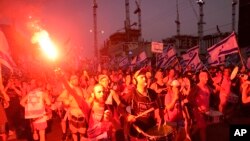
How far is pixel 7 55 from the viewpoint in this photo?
28.1 ft

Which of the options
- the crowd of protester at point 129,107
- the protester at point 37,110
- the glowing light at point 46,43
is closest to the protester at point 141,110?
the crowd of protester at point 129,107

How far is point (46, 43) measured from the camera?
6855mm

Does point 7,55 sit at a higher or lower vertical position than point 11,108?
higher

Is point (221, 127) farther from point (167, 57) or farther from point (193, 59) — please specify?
point (167, 57)

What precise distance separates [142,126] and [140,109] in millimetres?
290

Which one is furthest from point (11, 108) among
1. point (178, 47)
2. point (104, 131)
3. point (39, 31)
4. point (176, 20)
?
point (178, 47)

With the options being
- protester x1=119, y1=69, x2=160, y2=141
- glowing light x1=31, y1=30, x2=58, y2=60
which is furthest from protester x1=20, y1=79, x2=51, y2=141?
protester x1=119, y1=69, x2=160, y2=141

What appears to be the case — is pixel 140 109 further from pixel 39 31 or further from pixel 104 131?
→ pixel 39 31

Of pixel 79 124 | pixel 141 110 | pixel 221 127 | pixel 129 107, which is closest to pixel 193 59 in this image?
pixel 221 127

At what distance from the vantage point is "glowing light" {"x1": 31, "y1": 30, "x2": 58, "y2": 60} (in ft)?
20.7

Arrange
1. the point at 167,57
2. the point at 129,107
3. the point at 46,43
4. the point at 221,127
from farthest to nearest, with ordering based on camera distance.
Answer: the point at 167,57
the point at 221,127
the point at 46,43
the point at 129,107

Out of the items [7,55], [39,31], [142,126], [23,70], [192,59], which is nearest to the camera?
[142,126]

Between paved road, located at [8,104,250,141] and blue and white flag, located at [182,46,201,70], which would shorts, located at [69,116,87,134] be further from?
blue and white flag, located at [182,46,201,70]

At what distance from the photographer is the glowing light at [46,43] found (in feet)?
20.7
